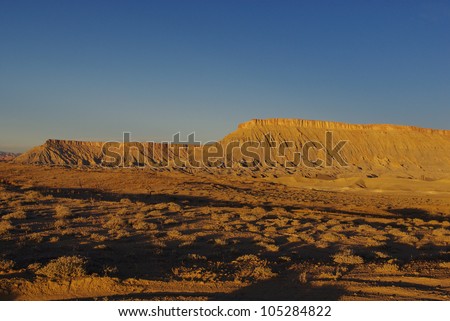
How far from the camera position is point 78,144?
10388cm

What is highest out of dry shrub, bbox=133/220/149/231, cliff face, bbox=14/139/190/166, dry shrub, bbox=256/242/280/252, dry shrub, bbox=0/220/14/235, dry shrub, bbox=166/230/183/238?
cliff face, bbox=14/139/190/166

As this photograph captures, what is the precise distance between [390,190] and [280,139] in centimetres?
5244

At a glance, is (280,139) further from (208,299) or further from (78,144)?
(208,299)

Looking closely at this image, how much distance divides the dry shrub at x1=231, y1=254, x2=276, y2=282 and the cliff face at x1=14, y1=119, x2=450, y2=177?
66.2 metres

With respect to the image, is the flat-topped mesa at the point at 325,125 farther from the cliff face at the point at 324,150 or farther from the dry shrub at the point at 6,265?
the dry shrub at the point at 6,265

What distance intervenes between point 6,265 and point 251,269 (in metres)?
4.66

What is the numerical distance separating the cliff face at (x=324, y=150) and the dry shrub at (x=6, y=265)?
2688 inches

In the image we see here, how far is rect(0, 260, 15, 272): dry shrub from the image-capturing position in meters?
7.08

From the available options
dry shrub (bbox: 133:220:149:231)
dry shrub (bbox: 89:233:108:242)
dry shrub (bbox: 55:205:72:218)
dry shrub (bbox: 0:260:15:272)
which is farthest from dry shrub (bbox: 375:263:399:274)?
dry shrub (bbox: 55:205:72:218)

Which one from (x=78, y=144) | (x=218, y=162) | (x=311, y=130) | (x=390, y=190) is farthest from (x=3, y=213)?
(x=78, y=144)

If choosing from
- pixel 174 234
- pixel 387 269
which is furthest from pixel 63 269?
pixel 387 269

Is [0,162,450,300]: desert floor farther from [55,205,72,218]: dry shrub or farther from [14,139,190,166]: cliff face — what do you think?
[14,139,190,166]: cliff face
